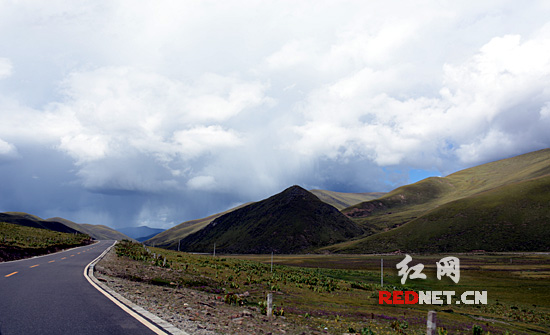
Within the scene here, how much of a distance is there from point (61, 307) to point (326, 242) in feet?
604

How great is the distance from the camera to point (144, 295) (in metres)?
17.3

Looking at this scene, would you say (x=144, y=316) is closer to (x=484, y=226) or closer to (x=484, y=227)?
(x=484, y=227)

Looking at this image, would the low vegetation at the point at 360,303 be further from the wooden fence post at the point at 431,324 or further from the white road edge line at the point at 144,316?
the white road edge line at the point at 144,316

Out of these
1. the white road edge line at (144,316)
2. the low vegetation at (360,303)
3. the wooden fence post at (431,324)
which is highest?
the white road edge line at (144,316)

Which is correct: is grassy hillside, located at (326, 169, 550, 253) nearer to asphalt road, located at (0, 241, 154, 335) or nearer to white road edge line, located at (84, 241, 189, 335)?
white road edge line, located at (84, 241, 189, 335)

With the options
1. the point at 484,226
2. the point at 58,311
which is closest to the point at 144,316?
the point at 58,311

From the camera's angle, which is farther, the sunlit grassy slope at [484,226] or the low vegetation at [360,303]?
the sunlit grassy slope at [484,226]

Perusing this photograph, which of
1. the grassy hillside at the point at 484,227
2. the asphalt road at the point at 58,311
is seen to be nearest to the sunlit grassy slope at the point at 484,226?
the grassy hillside at the point at 484,227

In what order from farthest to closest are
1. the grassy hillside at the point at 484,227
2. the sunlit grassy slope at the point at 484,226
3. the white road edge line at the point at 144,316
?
the sunlit grassy slope at the point at 484,226 < the grassy hillside at the point at 484,227 < the white road edge line at the point at 144,316

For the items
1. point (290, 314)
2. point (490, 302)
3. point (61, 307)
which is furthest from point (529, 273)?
point (61, 307)

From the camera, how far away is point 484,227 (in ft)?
463

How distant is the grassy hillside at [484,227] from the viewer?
127m

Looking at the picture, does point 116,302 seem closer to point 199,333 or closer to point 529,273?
point 199,333

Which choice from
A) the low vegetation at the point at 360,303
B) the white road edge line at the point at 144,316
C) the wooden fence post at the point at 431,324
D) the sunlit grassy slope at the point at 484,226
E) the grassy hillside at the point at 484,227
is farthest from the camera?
the sunlit grassy slope at the point at 484,226
